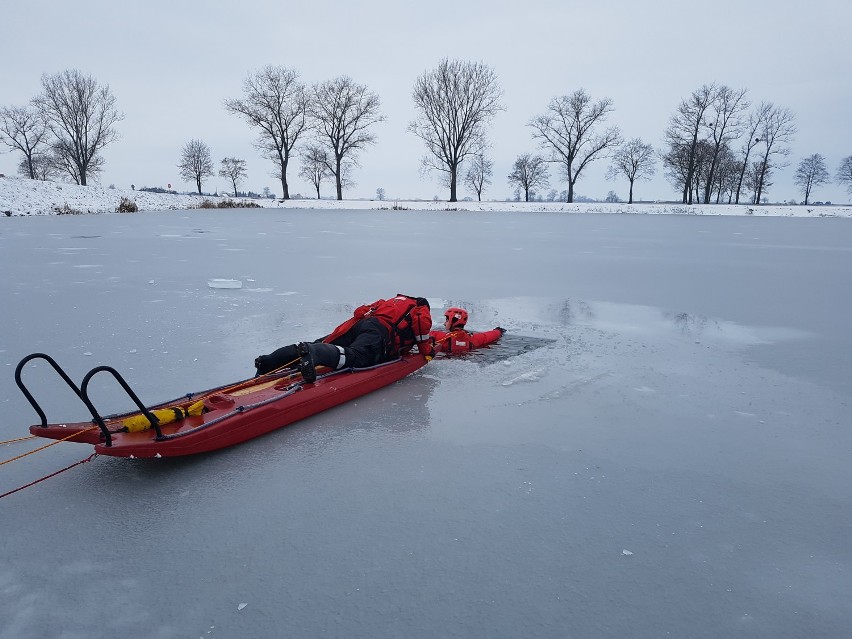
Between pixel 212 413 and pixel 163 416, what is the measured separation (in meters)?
0.26

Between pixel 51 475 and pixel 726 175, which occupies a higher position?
pixel 726 175

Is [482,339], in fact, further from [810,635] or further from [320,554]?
[810,635]

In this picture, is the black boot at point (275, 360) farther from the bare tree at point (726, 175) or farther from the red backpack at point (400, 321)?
the bare tree at point (726, 175)

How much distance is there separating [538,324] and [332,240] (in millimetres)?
9640

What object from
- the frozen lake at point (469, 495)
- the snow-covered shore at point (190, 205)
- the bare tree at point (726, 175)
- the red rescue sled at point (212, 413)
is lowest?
the frozen lake at point (469, 495)

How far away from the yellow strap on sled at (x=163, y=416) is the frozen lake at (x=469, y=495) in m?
0.23

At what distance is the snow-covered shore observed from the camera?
22234 mm

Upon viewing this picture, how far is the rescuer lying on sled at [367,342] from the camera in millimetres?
3484

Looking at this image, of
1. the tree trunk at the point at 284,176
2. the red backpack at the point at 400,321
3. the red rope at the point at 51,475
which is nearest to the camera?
the red rope at the point at 51,475

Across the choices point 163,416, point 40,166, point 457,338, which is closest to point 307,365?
point 163,416

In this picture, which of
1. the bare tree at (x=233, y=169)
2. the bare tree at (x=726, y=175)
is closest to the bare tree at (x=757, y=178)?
the bare tree at (x=726, y=175)


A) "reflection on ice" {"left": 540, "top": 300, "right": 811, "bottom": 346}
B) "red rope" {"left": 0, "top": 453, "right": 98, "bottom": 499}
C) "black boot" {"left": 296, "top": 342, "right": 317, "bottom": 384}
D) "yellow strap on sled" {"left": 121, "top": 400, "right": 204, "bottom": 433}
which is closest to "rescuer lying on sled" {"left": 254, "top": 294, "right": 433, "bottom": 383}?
"black boot" {"left": 296, "top": 342, "right": 317, "bottom": 384}

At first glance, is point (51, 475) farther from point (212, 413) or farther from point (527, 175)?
point (527, 175)

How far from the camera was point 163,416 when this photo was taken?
8.73 ft
